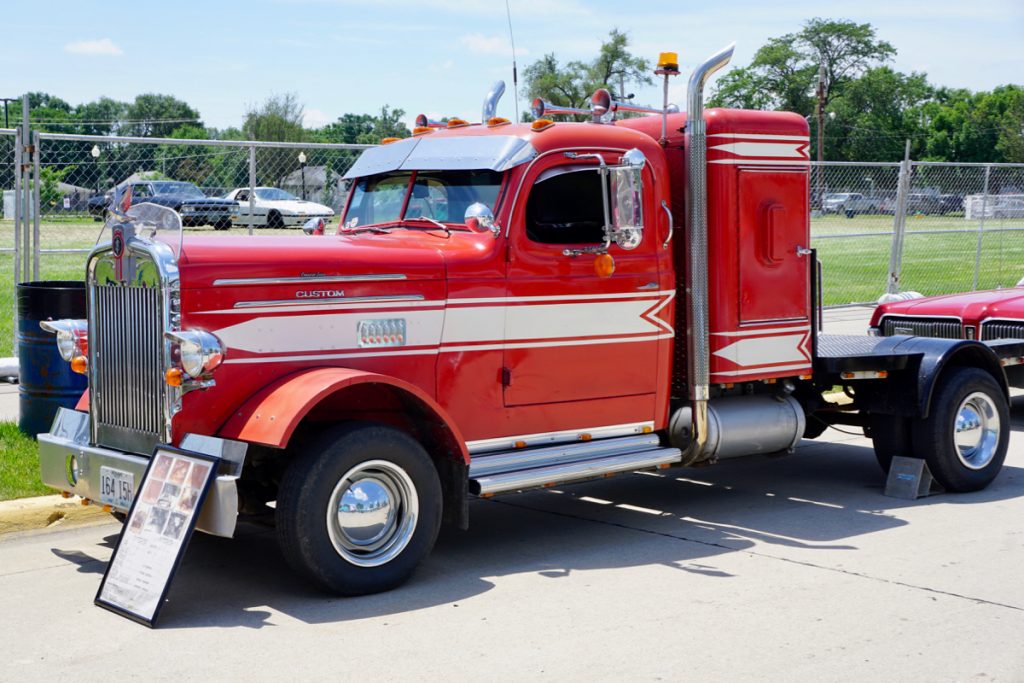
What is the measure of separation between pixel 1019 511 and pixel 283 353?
185 inches

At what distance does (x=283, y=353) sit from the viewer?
565cm

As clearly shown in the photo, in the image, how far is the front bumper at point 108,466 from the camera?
5219 mm

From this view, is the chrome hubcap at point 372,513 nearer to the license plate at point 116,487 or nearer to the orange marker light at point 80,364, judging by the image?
the license plate at point 116,487

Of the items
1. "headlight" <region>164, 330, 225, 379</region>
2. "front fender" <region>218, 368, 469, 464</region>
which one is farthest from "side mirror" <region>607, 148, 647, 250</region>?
"headlight" <region>164, 330, 225, 379</region>

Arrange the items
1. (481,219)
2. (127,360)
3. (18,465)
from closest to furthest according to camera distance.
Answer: (127,360) → (481,219) → (18,465)

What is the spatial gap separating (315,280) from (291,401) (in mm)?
666

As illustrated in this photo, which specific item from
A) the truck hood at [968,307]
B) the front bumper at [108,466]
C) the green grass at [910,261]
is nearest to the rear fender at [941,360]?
the truck hood at [968,307]

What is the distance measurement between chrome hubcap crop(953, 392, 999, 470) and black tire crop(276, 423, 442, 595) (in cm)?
394

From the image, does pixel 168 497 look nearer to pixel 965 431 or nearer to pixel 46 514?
pixel 46 514

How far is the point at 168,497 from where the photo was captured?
5316mm

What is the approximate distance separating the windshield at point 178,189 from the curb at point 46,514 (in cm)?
434

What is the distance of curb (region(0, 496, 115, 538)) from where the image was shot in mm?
6812

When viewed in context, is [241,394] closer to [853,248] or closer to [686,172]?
[686,172]

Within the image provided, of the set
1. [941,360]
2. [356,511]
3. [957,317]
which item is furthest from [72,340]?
[957,317]
